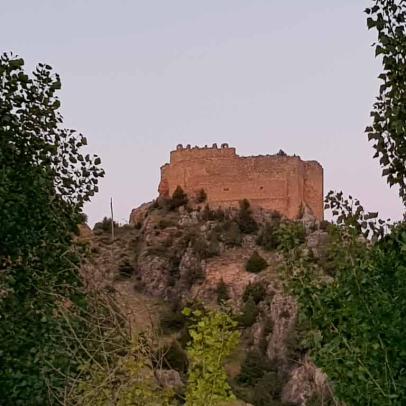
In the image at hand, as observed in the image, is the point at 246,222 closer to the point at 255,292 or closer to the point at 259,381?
the point at 255,292

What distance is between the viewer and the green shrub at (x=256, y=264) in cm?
3759

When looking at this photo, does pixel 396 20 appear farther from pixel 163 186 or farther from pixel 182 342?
pixel 163 186

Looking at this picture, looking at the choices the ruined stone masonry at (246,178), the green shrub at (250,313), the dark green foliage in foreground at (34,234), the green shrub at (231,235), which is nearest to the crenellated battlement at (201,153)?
the ruined stone masonry at (246,178)

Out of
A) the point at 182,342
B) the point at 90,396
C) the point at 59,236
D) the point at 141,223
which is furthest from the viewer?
the point at 141,223

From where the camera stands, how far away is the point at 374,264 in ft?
16.4

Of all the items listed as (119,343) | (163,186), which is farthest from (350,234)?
(163,186)

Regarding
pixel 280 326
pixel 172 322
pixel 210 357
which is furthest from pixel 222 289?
pixel 210 357

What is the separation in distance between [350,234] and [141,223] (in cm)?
3845

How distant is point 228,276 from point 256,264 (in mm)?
1297

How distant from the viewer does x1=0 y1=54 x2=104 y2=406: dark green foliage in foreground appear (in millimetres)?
7145

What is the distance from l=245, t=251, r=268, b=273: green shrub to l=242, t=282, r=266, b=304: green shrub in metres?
1.16

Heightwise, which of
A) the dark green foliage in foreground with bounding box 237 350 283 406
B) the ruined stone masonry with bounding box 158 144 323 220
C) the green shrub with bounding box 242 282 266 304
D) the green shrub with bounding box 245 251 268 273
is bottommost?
the dark green foliage in foreground with bounding box 237 350 283 406

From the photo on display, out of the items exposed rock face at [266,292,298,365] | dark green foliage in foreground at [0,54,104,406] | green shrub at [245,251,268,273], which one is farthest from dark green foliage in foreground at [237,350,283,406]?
dark green foliage in foreground at [0,54,104,406]

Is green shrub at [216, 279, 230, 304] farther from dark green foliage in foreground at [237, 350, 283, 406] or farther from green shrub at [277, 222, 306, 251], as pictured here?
green shrub at [277, 222, 306, 251]
